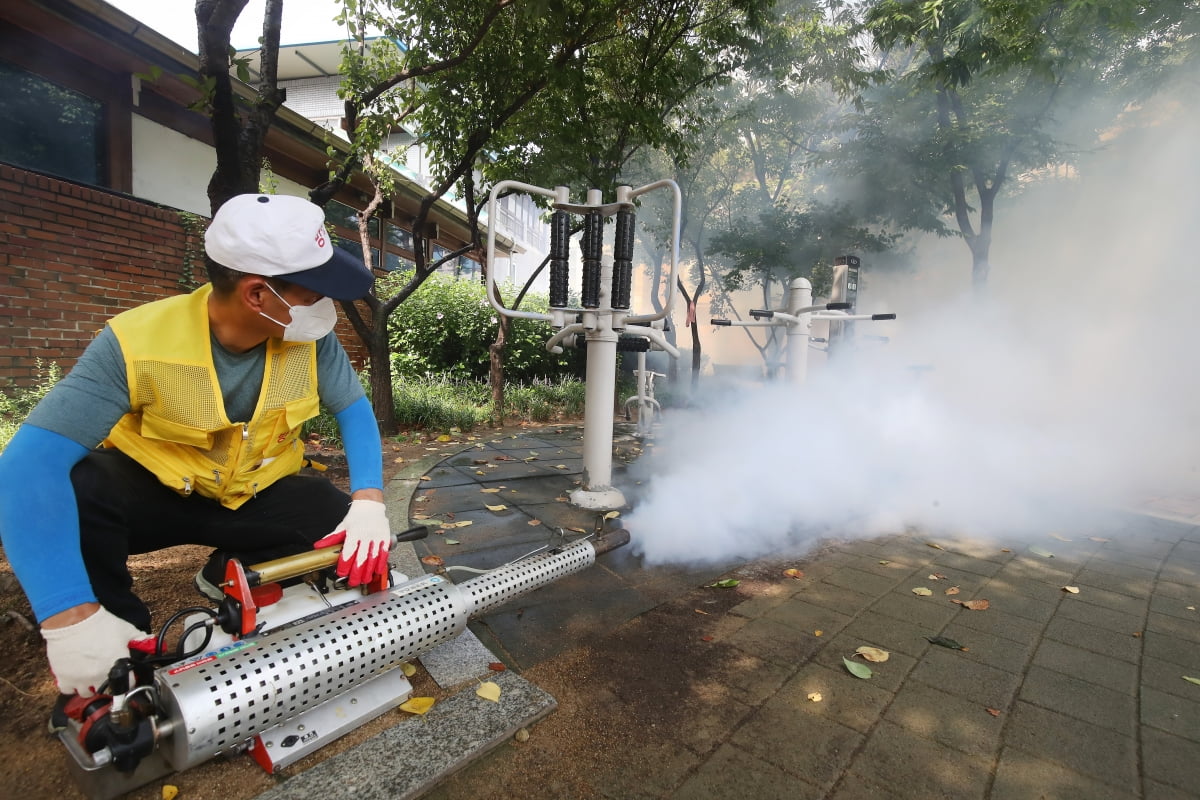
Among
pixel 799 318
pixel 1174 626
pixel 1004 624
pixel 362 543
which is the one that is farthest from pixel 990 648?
pixel 799 318

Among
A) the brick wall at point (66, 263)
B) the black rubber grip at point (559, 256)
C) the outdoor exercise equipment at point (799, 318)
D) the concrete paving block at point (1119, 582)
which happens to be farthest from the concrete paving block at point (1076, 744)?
the brick wall at point (66, 263)

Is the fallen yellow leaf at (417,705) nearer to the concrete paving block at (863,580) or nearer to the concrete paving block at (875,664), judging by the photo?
the concrete paving block at (875,664)

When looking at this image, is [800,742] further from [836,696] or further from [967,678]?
[967,678]

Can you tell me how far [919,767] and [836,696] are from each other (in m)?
0.32

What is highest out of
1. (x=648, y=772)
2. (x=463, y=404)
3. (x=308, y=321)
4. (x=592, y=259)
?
(x=592, y=259)

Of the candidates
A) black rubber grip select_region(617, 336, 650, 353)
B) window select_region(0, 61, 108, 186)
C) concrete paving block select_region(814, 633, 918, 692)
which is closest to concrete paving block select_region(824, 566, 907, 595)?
concrete paving block select_region(814, 633, 918, 692)

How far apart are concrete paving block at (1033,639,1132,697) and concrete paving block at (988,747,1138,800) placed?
651 mm

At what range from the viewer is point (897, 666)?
6.57 ft

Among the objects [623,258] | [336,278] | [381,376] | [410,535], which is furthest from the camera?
[381,376]

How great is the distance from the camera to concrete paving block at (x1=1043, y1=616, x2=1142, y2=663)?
2.14 m

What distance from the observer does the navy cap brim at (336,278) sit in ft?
5.26

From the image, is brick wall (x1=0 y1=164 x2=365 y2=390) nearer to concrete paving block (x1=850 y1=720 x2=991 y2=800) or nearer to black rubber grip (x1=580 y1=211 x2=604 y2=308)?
black rubber grip (x1=580 y1=211 x2=604 y2=308)

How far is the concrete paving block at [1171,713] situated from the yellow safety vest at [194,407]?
9.77 feet

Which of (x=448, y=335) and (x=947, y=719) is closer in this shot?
(x=947, y=719)
